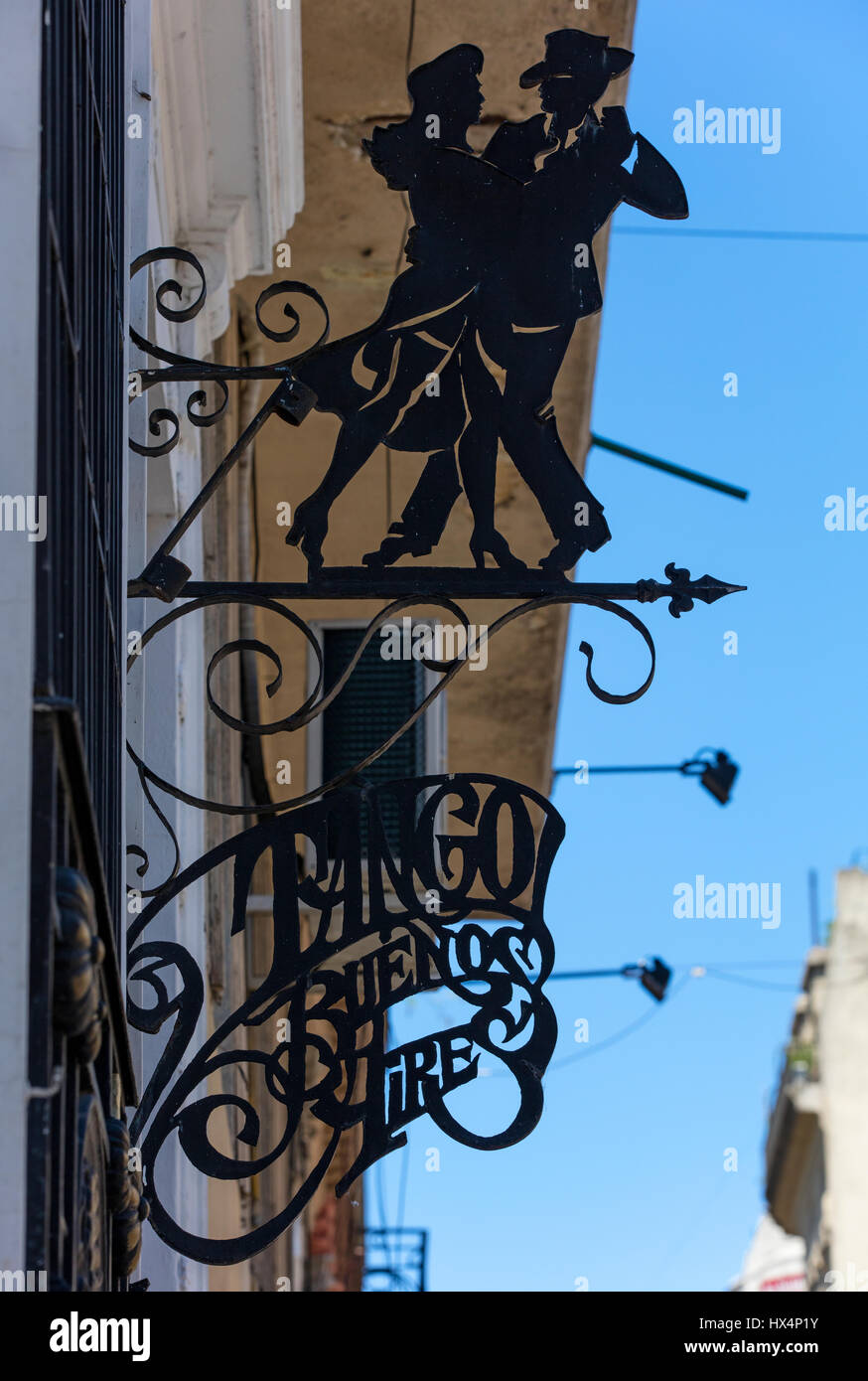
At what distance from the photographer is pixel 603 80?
143 inches

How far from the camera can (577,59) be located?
366 cm

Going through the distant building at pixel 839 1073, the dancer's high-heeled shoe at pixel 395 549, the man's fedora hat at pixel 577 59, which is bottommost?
the distant building at pixel 839 1073

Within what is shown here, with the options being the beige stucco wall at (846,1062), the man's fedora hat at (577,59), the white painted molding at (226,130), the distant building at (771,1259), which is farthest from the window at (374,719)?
the distant building at (771,1259)

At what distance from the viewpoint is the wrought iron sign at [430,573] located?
318 cm

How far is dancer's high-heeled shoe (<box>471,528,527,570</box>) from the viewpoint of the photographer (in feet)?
11.2

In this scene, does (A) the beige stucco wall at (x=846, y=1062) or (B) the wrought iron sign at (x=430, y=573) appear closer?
(B) the wrought iron sign at (x=430, y=573)

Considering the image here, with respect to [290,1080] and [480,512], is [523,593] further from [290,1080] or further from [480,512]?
[290,1080]

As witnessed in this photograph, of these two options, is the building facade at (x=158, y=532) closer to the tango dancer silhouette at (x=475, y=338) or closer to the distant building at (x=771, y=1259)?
the tango dancer silhouette at (x=475, y=338)

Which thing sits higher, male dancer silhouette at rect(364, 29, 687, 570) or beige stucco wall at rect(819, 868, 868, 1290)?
male dancer silhouette at rect(364, 29, 687, 570)

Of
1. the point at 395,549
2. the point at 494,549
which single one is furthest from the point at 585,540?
the point at 395,549

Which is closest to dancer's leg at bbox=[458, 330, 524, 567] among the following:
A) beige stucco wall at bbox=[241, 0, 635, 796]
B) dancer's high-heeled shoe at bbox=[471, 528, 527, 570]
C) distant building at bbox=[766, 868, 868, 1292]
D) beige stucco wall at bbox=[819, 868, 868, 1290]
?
dancer's high-heeled shoe at bbox=[471, 528, 527, 570]

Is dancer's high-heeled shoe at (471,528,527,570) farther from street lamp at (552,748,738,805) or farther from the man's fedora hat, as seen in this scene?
street lamp at (552,748,738,805)

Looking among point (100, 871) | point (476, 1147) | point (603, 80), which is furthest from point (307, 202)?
point (100, 871)
